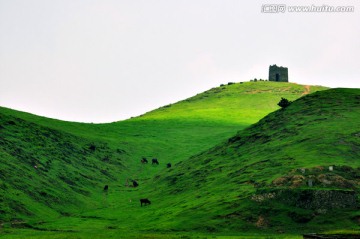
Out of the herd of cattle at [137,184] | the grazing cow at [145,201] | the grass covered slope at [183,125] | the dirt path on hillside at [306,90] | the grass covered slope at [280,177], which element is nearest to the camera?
the grass covered slope at [280,177]

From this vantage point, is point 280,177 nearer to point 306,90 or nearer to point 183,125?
point 183,125

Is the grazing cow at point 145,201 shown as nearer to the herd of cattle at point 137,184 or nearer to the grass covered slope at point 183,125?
the herd of cattle at point 137,184

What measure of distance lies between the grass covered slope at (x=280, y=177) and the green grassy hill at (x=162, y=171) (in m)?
0.20

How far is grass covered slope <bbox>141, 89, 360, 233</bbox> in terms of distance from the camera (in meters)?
55.9

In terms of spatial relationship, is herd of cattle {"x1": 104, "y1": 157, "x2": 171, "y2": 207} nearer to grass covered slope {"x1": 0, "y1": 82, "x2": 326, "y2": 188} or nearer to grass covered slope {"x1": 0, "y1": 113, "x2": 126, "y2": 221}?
grass covered slope {"x1": 0, "y1": 113, "x2": 126, "y2": 221}

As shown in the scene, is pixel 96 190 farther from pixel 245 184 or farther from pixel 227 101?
pixel 227 101

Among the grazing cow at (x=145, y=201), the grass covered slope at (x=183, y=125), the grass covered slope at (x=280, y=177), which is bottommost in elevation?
the grazing cow at (x=145, y=201)

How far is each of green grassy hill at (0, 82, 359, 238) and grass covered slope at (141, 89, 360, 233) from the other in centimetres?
20

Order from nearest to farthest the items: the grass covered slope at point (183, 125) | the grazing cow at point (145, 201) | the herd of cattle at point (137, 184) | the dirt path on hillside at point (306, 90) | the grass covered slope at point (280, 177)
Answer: the grass covered slope at point (280, 177)
the grazing cow at point (145, 201)
the herd of cattle at point (137, 184)
the grass covered slope at point (183, 125)
the dirt path on hillside at point (306, 90)

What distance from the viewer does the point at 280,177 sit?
63219 millimetres

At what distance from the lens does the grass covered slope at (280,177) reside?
55875mm

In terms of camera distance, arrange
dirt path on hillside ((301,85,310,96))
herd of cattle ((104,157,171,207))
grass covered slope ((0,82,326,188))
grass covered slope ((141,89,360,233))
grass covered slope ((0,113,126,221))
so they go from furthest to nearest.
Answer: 1. dirt path on hillside ((301,85,310,96))
2. grass covered slope ((0,82,326,188))
3. herd of cattle ((104,157,171,207))
4. grass covered slope ((0,113,126,221))
5. grass covered slope ((141,89,360,233))

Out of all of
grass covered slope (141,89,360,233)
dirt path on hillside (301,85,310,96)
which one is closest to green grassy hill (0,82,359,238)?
grass covered slope (141,89,360,233)

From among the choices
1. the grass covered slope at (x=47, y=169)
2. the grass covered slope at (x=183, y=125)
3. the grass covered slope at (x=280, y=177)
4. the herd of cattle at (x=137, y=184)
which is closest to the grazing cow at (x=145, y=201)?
the herd of cattle at (x=137, y=184)
